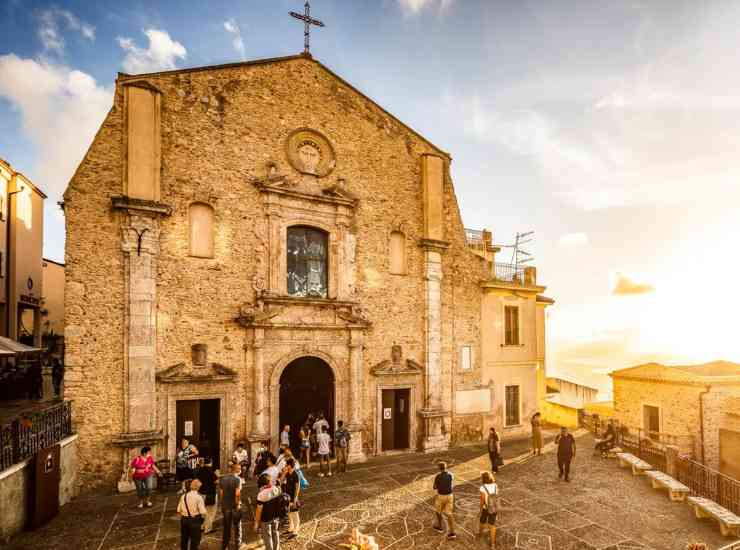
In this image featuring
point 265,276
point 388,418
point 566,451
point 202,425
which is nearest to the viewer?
point 566,451

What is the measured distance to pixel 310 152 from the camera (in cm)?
1584

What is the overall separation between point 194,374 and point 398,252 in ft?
28.5

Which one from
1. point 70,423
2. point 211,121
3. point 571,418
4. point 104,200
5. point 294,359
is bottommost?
point 571,418

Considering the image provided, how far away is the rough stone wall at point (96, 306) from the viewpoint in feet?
38.9

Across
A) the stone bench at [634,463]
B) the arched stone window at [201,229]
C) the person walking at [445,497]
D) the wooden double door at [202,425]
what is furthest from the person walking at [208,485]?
the stone bench at [634,463]

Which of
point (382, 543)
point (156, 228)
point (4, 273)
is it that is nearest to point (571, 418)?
point (382, 543)

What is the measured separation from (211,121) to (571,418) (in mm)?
22312

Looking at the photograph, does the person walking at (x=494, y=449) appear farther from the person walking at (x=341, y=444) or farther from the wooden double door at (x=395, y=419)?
the person walking at (x=341, y=444)

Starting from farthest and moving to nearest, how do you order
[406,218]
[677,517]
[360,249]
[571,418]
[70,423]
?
[571,418] < [406,218] < [360,249] < [70,423] < [677,517]

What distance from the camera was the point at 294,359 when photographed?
14.8m

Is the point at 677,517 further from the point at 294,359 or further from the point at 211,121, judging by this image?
the point at 211,121

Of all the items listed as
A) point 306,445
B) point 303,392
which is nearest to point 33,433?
point 306,445

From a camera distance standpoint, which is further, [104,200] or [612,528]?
[104,200]

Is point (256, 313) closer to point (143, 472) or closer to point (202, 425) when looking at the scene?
point (202, 425)
